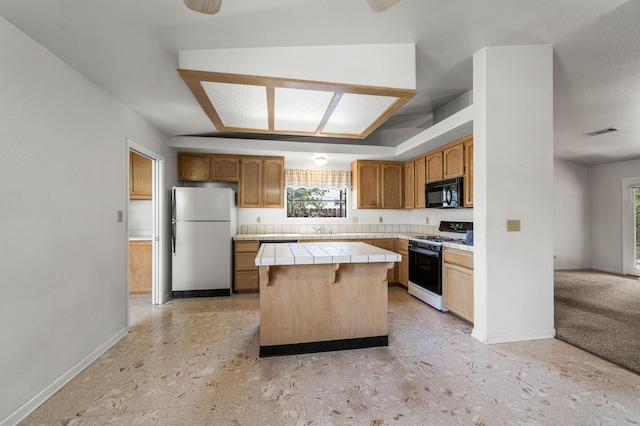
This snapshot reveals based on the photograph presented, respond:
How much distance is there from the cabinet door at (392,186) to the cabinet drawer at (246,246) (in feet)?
7.71

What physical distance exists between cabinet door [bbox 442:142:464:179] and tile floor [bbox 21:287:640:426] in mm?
1939

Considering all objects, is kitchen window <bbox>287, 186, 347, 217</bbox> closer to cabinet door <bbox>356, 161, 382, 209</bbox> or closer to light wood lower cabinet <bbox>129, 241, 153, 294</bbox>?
cabinet door <bbox>356, 161, 382, 209</bbox>

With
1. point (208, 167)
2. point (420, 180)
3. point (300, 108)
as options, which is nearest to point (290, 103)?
point (300, 108)

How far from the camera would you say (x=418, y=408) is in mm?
1745

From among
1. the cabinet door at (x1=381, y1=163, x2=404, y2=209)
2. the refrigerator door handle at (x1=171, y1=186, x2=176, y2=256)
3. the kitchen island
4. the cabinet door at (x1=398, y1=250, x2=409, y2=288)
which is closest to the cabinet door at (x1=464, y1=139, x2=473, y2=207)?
the cabinet door at (x1=398, y1=250, x2=409, y2=288)

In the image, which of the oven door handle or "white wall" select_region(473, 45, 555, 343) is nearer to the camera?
"white wall" select_region(473, 45, 555, 343)

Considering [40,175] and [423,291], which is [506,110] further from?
[40,175]

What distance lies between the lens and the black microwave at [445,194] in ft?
11.6

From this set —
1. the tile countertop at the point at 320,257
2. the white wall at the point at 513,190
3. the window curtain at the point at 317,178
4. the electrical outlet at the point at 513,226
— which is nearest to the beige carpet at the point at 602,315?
the white wall at the point at 513,190

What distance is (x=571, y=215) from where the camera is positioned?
597 cm

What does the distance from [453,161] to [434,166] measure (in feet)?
1.54

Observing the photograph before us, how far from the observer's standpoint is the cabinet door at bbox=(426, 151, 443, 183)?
13.0ft

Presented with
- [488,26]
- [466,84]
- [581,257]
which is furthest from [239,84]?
[581,257]

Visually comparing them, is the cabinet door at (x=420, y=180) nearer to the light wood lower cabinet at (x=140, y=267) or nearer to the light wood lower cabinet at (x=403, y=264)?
the light wood lower cabinet at (x=403, y=264)
